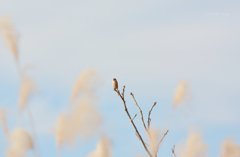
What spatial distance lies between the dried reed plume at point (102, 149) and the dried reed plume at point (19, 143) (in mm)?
626

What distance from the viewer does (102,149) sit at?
190 centimetres

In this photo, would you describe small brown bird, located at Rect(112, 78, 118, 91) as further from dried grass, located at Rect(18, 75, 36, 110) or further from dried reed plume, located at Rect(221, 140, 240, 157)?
dried grass, located at Rect(18, 75, 36, 110)

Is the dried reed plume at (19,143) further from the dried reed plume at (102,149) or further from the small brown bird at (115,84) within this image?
the small brown bird at (115,84)

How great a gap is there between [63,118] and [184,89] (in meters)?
0.66

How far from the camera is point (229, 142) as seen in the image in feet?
7.30

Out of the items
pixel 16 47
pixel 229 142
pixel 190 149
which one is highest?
pixel 16 47

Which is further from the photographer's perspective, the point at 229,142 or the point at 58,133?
the point at 58,133

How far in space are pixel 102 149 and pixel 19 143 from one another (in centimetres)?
82

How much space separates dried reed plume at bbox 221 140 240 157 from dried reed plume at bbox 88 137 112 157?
0.45 m

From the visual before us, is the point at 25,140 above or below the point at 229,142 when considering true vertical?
above

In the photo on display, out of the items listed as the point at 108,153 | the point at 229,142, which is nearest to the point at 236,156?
the point at 229,142

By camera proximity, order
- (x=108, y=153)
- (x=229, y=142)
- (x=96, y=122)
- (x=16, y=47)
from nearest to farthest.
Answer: (x=108, y=153) → (x=96, y=122) → (x=229, y=142) → (x=16, y=47)

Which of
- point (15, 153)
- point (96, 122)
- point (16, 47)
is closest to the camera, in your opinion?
point (96, 122)

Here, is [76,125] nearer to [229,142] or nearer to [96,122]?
[96,122]
